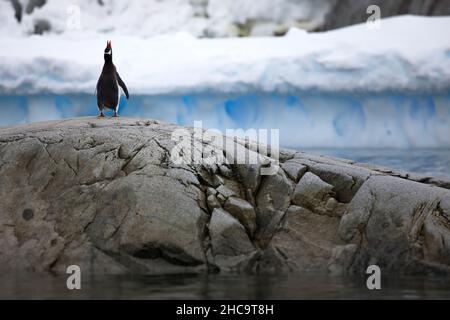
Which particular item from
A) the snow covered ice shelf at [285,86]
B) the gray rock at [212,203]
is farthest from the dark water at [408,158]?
the gray rock at [212,203]

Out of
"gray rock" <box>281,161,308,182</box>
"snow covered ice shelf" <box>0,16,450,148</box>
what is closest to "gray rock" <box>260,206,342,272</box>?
"gray rock" <box>281,161,308,182</box>

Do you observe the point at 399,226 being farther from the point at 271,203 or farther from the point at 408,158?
the point at 408,158

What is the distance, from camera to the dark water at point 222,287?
3840 mm

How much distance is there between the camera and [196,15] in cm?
1321

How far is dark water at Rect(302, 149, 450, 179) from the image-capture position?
10.7 m

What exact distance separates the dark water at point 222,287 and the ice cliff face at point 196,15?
911cm

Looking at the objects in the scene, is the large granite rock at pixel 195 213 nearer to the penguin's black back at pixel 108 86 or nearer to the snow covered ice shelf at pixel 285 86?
the penguin's black back at pixel 108 86

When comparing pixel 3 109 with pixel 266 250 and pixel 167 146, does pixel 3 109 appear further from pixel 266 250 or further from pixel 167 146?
pixel 266 250

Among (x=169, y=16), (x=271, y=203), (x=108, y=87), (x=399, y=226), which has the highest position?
(x=169, y=16)

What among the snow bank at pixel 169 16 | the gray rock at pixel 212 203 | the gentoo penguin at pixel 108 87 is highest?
the snow bank at pixel 169 16

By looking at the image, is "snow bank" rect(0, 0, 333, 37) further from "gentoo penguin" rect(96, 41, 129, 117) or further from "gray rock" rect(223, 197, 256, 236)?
"gray rock" rect(223, 197, 256, 236)

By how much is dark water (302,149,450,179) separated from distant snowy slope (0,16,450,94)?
1.03m

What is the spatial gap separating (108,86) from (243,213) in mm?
2159

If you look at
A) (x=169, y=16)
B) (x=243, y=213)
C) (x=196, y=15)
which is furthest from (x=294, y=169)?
(x=169, y=16)
